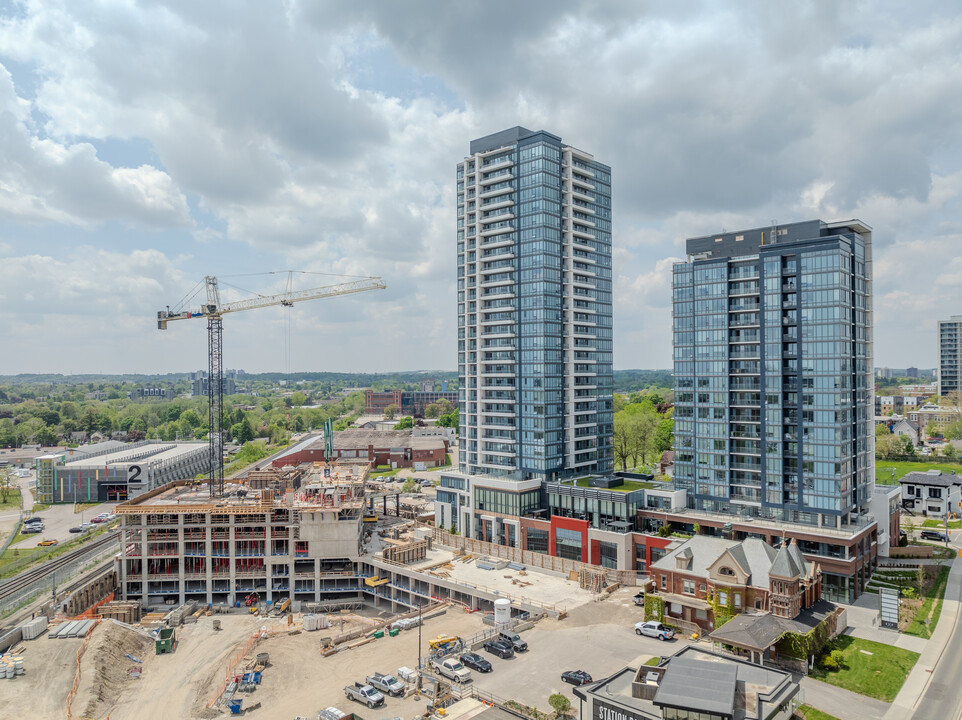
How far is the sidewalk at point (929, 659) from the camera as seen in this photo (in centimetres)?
5669

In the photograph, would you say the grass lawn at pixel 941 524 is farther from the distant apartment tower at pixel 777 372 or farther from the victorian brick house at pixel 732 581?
the victorian brick house at pixel 732 581

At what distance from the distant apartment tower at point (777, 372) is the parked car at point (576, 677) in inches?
1699

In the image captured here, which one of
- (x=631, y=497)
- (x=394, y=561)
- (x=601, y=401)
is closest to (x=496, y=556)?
(x=394, y=561)

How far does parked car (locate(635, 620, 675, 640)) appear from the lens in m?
72.4

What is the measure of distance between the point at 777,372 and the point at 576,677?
53.5 metres

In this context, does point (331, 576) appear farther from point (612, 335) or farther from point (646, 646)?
point (612, 335)

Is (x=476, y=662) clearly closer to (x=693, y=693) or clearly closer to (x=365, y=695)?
(x=365, y=695)

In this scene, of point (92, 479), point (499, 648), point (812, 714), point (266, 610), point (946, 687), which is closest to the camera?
point (812, 714)

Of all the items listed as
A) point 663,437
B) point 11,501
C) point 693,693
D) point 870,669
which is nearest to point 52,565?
point 11,501

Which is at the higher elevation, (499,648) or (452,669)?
(452,669)

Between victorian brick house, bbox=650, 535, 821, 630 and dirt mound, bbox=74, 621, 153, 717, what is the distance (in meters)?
64.0

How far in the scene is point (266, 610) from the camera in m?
101

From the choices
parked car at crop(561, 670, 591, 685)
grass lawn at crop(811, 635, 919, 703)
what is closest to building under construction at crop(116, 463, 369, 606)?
parked car at crop(561, 670, 591, 685)

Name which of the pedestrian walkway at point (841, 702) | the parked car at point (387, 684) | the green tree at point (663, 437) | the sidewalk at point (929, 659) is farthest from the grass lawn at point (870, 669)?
the green tree at point (663, 437)
